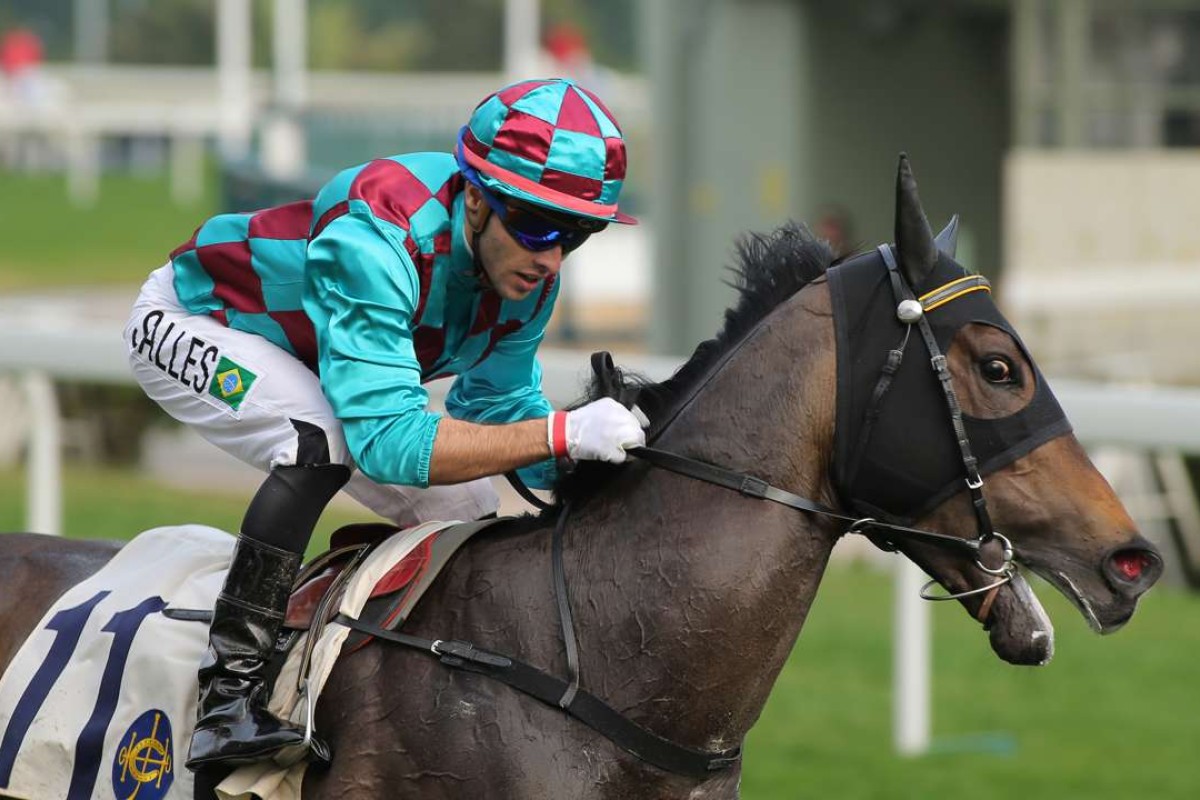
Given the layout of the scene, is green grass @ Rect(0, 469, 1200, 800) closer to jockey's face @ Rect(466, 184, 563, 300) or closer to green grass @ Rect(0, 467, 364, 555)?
green grass @ Rect(0, 467, 364, 555)

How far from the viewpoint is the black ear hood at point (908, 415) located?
9.80 ft

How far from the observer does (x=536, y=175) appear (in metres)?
3.12

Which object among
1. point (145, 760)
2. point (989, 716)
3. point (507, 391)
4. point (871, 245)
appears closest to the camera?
point (145, 760)

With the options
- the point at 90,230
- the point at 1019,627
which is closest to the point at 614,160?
the point at 1019,627

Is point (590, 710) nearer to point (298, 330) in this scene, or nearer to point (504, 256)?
point (504, 256)

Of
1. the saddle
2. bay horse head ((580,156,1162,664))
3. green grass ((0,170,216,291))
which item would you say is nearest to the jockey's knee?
the saddle

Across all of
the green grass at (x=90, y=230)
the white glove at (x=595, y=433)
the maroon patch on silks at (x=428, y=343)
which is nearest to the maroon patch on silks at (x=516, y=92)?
the maroon patch on silks at (x=428, y=343)

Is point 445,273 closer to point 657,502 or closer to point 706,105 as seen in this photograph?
point 657,502

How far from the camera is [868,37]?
16.0 m

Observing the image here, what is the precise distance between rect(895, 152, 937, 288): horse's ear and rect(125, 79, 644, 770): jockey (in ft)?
1.63

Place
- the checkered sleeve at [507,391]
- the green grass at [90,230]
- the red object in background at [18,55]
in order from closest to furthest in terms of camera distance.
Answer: the checkered sleeve at [507,391], the green grass at [90,230], the red object in background at [18,55]

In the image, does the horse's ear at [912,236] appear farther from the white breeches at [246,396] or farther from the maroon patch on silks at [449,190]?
the white breeches at [246,396]

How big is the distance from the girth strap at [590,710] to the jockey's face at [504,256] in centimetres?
64

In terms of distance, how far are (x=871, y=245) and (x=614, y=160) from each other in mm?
8164
